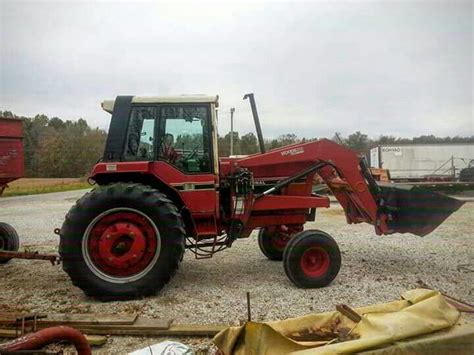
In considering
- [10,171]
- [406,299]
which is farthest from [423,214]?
[10,171]

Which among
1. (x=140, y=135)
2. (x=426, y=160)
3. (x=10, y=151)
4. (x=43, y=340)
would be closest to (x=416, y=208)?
(x=140, y=135)

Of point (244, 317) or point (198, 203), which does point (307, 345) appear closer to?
point (244, 317)

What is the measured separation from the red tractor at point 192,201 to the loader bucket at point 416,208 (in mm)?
14

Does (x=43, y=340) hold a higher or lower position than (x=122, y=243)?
lower

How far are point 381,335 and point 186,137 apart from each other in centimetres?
346

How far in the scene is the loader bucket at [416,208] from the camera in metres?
5.58

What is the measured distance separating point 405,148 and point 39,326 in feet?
71.0

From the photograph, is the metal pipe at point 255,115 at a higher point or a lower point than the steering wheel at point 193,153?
higher

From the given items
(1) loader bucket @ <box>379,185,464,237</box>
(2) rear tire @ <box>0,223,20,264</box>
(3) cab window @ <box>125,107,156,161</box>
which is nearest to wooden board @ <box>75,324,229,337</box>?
(3) cab window @ <box>125,107,156,161</box>

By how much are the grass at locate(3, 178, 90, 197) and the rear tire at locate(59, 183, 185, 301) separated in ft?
66.3

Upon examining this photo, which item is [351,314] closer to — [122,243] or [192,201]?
[192,201]

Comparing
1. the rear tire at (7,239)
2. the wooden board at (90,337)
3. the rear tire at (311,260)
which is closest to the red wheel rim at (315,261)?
the rear tire at (311,260)

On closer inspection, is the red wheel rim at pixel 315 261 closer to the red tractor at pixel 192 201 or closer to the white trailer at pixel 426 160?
the red tractor at pixel 192 201

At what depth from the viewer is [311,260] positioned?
510cm
